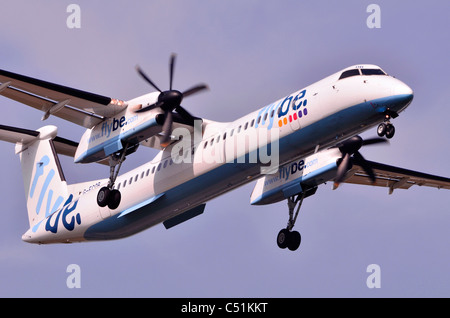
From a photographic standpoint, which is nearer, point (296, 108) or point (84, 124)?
point (296, 108)

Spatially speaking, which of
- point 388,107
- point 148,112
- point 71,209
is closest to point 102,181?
point 71,209

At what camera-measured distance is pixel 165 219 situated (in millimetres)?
26344

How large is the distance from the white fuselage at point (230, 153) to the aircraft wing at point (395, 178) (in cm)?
565

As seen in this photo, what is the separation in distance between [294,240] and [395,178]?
16.2 feet

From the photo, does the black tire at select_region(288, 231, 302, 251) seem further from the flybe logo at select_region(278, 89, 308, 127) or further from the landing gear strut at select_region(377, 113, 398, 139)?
the landing gear strut at select_region(377, 113, 398, 139)

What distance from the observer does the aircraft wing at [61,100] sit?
24938 millimetres

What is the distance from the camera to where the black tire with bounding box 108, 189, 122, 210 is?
25469 millimetres

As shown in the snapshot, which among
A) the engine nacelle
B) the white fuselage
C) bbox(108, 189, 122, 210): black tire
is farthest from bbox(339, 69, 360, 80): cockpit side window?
bbox(108, 189, 122, 210): black tire

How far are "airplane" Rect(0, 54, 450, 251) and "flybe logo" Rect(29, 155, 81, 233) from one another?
0.12 ft

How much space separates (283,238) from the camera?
27.4 meters

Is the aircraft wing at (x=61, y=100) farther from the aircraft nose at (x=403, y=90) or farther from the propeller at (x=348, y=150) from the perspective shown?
the aircraft nose at (x=403, y=90)

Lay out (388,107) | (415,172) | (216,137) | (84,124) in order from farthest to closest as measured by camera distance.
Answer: (415,172) < (84,124) < (216,137) < (388,107)

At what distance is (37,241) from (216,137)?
7.34 m

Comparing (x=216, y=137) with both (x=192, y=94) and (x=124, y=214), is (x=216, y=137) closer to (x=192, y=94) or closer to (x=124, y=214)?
(x=192, y=94)
